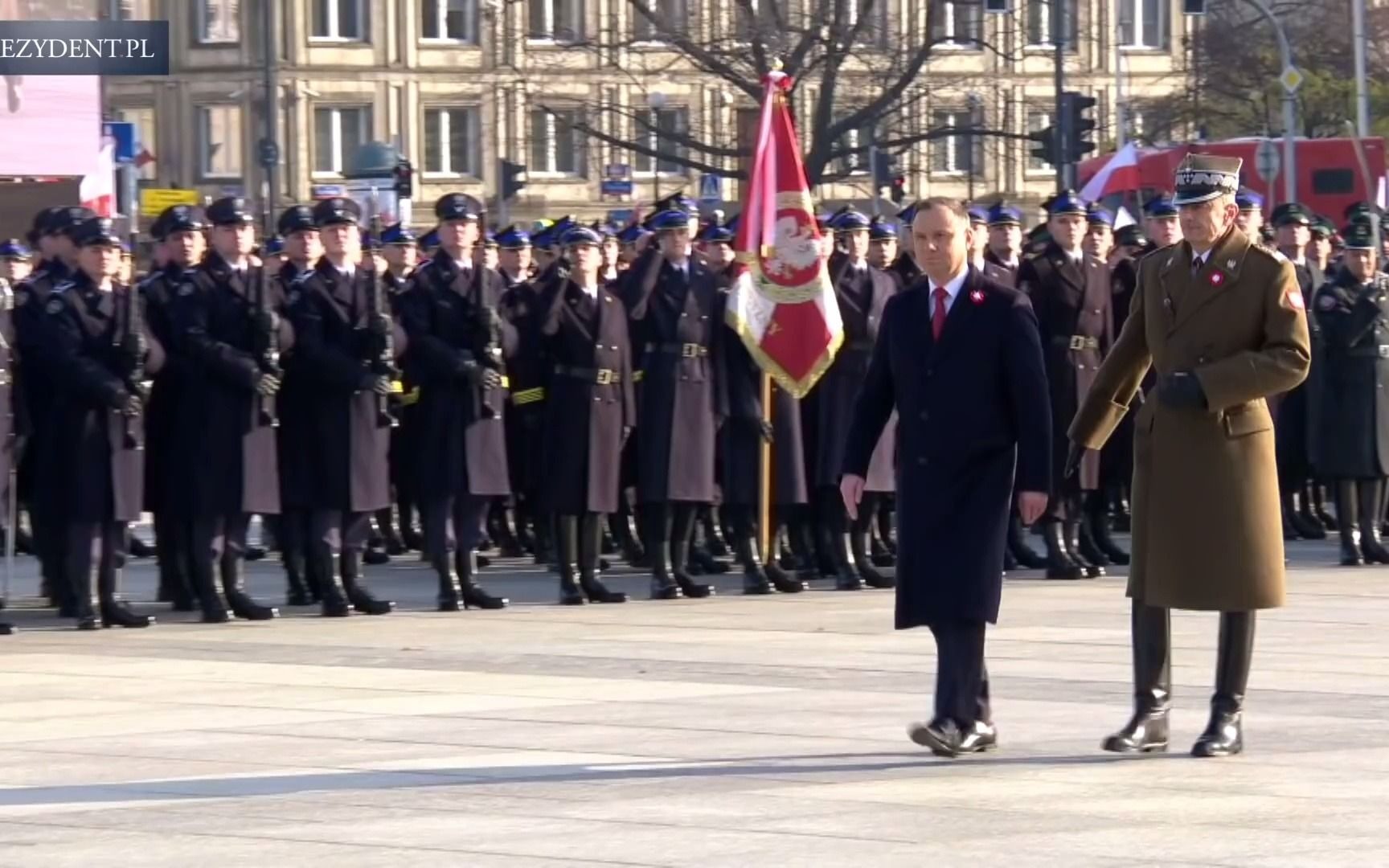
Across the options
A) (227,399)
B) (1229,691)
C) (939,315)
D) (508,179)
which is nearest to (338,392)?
(227,399)

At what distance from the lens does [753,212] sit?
53.5 ft

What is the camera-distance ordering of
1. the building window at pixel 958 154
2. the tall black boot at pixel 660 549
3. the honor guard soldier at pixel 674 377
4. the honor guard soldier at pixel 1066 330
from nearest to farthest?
the honor guard soldier at pixel 674 377, the tall black boot at pixel 660 549, the honor guard soldier at pixel 1066 330, the building window at pixel 958 154

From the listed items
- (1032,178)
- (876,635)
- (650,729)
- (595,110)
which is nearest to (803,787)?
(650,729)

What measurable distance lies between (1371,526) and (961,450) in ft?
28.3

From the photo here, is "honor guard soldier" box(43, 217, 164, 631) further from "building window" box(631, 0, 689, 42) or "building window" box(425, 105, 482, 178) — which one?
"building window" box(425, 105, 482, 178)

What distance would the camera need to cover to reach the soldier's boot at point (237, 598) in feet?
49.8

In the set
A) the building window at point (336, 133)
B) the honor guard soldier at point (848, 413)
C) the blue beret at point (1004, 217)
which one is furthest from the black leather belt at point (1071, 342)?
the building window at point (336, 133)

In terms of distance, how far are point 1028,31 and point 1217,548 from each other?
29.8 m

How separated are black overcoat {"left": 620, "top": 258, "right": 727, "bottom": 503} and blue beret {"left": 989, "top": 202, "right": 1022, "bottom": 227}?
6.05 ft

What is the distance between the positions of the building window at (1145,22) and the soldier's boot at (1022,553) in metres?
59.3

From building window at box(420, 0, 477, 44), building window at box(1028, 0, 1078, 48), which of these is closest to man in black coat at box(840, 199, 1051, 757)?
building window at box(1028, 0, 1078, 48)

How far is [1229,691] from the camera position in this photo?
32.1ft

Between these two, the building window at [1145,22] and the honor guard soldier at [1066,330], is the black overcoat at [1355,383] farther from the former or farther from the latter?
the building window at [1145,22]

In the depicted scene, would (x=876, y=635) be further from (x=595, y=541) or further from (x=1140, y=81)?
(x=1140, y=81)
